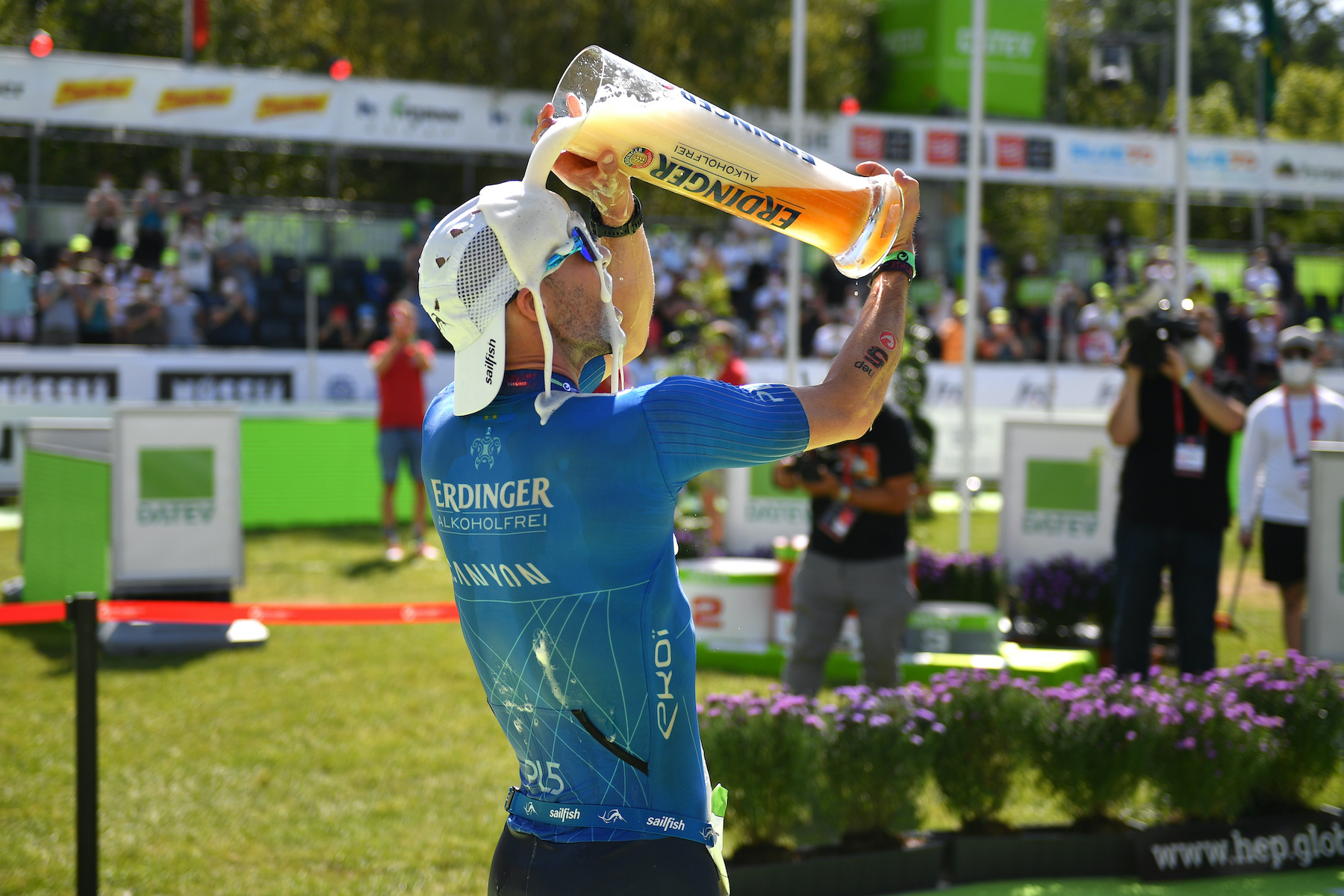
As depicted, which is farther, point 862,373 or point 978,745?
point 978,745

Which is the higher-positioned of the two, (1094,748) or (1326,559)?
(1326,559)

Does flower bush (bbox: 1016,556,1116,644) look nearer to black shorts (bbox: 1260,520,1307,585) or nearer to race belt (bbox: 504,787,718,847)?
black shorts (bbox: 1260,520,1307,585)

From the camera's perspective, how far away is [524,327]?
2209mm

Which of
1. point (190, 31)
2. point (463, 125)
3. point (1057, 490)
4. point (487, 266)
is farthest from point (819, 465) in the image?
point (190, 31)

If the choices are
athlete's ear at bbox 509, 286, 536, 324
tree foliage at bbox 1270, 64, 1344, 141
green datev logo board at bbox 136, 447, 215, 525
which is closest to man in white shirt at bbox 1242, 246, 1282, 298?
green datev logo board at bbox 136, 447, 215, 525

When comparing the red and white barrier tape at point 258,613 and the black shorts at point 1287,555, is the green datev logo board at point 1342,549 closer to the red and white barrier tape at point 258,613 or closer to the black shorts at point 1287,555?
the black shorts at point 1287,555

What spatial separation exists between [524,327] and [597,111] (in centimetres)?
51

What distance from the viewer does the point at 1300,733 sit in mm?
5090

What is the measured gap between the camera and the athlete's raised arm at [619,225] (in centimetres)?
250

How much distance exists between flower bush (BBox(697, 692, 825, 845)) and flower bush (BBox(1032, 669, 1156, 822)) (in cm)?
97

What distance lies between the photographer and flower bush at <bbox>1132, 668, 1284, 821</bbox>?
190 inches

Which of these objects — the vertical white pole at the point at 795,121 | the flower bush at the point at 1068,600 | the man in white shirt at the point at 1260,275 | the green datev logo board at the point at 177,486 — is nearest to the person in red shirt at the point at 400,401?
the green datev logo board at the point at 177,486

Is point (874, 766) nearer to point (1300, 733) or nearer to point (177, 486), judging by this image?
point (1300, 733)

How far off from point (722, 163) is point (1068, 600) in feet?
22.6
